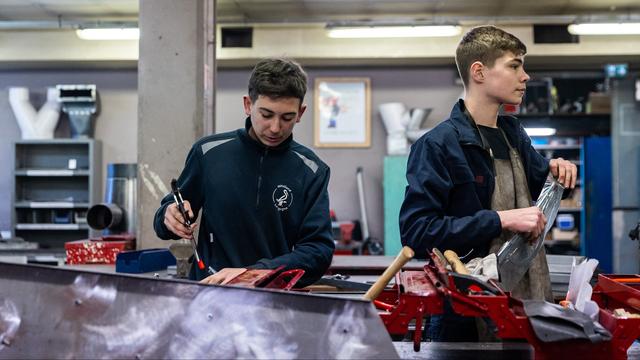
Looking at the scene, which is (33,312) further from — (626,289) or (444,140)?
(626,289)

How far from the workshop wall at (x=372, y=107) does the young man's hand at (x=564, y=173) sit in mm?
6439

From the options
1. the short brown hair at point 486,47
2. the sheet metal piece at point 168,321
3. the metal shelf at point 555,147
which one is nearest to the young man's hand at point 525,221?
the short brown hair at point 486,47

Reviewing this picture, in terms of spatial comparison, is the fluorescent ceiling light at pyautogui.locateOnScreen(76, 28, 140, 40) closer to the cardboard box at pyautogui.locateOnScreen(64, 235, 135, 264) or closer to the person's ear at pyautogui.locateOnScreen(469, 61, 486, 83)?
the cardboard box at pyautogui.locateOnScreen(64, 235, 135, 264)

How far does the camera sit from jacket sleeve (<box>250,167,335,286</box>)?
185 centimetres

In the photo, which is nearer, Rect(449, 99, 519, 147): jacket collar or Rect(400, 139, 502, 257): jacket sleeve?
Rect(400, 139, 502, 257): jacket sleeve

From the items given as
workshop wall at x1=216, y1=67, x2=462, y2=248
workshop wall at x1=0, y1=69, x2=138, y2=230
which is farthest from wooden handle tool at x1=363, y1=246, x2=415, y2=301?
workshop wall at x1=0, y1=69, x2=138, y2=230

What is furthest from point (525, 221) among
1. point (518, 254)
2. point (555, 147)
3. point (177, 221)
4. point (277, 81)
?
point (555, 147)

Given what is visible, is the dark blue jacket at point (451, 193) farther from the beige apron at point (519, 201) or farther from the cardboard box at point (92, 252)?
the cardboard box at point (92, 252)

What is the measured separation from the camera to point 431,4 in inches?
281

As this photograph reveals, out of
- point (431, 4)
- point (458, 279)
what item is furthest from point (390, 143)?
point (458, 279)

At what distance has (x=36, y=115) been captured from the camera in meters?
8.14

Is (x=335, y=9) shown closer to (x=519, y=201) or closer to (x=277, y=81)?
(x=277, y=81)

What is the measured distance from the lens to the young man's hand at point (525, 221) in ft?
5.20

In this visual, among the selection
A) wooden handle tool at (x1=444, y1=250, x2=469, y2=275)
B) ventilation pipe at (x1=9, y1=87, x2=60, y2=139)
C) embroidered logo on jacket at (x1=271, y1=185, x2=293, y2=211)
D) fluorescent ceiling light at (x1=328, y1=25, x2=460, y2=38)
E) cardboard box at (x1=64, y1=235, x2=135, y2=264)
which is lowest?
cardboard box at (x1=64, y1=235, x2=135, y2=264)
